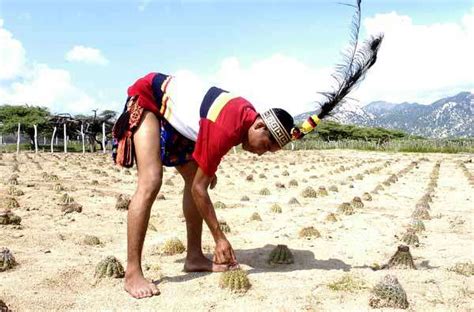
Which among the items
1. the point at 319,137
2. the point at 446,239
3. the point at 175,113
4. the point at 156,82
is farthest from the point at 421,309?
the point at 319,137

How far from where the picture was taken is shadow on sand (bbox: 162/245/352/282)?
489 centimetres

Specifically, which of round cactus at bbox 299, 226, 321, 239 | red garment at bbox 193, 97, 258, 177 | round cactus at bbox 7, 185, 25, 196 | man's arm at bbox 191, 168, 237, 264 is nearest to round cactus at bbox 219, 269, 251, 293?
man's arm at bbox 191, 168, 237, 264

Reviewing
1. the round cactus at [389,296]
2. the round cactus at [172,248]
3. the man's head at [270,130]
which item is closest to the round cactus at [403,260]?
the round cactus at [389,296]

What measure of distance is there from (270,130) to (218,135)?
1.42 feet

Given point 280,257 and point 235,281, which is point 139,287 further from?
point 280,257

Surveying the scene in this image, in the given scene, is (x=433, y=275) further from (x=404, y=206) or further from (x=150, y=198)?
(x=404, y=206)

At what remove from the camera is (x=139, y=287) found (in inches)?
160

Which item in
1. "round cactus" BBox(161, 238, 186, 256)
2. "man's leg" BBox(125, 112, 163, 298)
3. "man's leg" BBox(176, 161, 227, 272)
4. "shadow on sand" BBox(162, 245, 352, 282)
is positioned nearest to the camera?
"man's leg" BBox(125, 112, 163, 298)

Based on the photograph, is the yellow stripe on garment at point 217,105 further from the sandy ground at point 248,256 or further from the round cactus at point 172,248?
the round cactus at point 172,248

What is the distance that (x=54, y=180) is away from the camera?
1273cm

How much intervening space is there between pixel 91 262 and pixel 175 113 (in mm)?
1912

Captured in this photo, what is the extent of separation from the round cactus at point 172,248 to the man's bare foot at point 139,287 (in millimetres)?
1431

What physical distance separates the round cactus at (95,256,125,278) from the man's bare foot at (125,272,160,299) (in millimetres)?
427

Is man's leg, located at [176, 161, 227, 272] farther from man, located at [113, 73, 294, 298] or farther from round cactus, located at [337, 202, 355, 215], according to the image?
round cactus, located at [337, 202, 355, 215]
